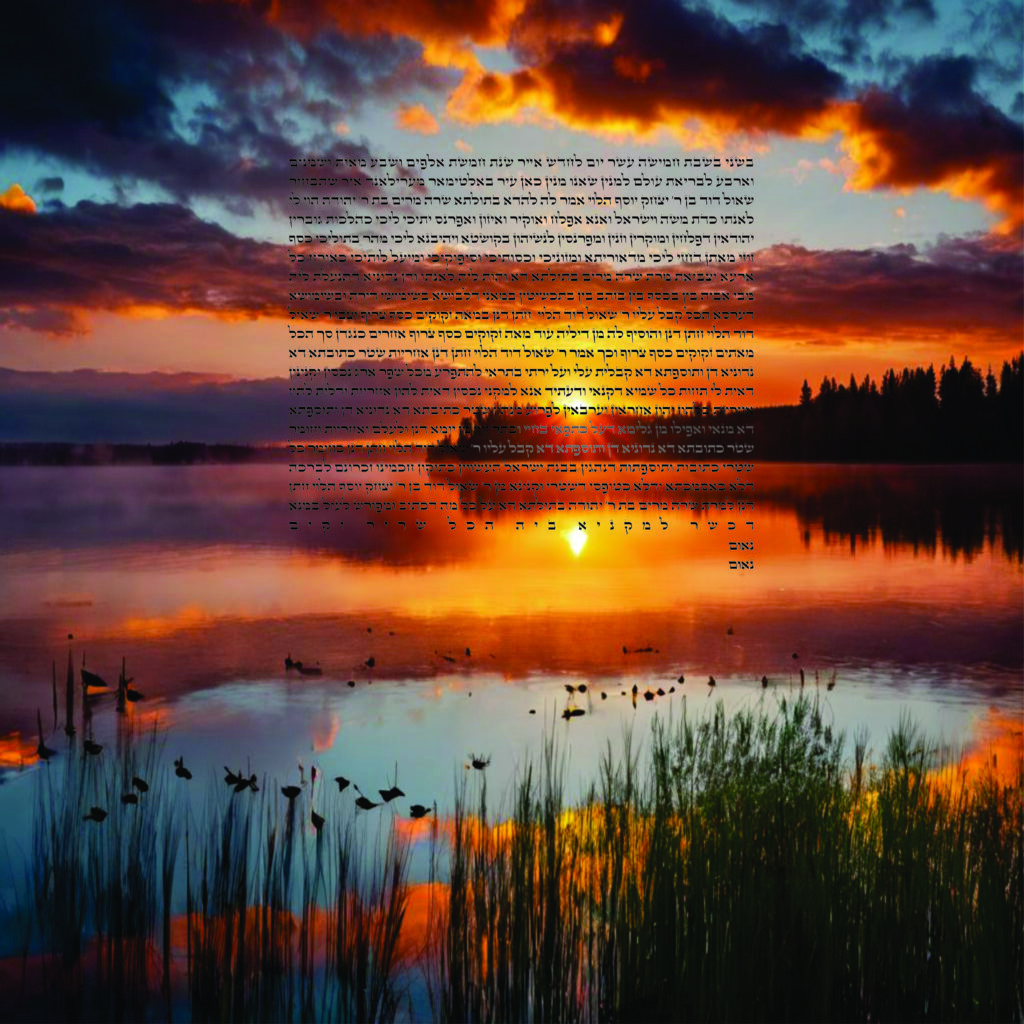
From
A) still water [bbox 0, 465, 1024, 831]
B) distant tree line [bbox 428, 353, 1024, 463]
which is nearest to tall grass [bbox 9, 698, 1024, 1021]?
still water [bbox 0, 465, 1024, 831]

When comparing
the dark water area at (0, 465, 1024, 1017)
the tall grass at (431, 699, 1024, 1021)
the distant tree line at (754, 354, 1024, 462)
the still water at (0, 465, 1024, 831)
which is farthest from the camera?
the distant tree line at (754, 354, 1024, 462)

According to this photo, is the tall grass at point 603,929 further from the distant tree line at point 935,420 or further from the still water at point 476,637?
the distant tree line at point 935,420

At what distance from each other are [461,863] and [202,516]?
42.0 metres

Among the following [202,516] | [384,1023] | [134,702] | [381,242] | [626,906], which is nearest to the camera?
[384,1023]

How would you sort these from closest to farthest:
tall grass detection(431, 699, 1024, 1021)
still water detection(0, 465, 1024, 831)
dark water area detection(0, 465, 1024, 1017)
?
tall grass detection(431, 699, 1024, 1021)
dark water area detection(0, 465, 1024, 1017)
still water detection(0, 465, 1024, 831)

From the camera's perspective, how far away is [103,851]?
618 cm

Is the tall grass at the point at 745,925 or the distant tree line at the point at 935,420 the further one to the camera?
the distant tree line at the point at 935,420

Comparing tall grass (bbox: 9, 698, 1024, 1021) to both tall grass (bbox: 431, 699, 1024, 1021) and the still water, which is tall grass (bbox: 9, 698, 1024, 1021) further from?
the still water

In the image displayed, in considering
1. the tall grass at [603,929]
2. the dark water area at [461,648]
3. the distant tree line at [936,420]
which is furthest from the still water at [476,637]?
the distant tree line at [936,420]

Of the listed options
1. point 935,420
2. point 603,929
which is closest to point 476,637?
point 603,929

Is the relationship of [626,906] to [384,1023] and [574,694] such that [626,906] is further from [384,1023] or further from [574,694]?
[574,694]

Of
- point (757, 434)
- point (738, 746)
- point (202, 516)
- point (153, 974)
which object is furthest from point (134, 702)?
point (757, 434)

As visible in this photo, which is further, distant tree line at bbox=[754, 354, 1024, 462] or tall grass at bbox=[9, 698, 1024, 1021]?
distant tree line at bbox=[754, 354, 1024, 462]

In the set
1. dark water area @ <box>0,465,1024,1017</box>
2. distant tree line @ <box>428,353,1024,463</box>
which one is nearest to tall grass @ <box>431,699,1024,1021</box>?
dark water area @ <box>0,465,1024,1017</box>
